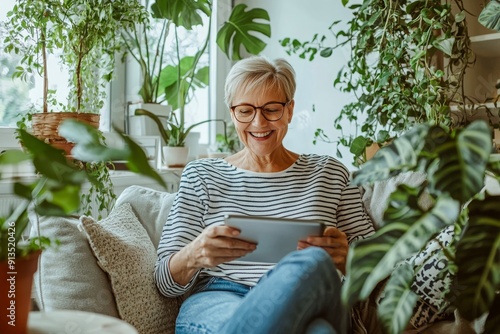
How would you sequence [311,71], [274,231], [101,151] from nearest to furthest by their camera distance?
1. [101,151]
2. [274,231]
3. [311,71]

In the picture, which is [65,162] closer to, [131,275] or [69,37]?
[131,275]

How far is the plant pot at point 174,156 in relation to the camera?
2.67 m

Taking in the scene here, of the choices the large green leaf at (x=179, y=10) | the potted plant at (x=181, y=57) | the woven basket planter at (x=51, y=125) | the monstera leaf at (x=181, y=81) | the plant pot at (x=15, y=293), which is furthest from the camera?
the monstera leaf at (x=181, y=81)

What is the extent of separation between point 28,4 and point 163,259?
0.98 metres

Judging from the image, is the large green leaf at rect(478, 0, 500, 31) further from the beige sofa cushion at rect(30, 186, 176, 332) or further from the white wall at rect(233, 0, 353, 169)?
the beige sofa cushion at rect(30, 186, 176, 332)

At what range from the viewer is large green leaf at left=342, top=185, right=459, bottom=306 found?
64 centimetres

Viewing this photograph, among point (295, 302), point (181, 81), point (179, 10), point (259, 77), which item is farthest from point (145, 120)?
→ point (295, 302)

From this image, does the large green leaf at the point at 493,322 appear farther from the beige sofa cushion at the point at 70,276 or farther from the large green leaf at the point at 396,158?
the beige sofa cushion at the point at 70,276

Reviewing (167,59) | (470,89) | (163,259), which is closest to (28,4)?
(163,259)

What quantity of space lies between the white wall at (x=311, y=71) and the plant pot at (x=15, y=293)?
2320mm

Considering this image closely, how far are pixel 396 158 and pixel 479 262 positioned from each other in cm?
16

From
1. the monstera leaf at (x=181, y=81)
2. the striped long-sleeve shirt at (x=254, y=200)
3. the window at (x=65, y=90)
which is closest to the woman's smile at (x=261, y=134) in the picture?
the striped long-sleeve shirt at (x=254, y=200)

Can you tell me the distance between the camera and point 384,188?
71.9 inches

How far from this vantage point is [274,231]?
1240 mm
